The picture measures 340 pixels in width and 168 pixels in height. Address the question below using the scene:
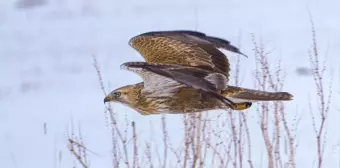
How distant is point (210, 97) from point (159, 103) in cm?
26

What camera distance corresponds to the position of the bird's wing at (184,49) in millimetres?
6645

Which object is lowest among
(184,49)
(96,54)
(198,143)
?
(198,143)

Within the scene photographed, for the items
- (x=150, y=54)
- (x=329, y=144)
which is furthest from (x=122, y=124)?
(x=150, y=54)

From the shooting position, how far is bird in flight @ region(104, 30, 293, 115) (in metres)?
5.77

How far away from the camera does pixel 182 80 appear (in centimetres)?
568

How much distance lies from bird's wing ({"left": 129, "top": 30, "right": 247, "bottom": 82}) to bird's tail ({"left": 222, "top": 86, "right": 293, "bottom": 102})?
0.31m

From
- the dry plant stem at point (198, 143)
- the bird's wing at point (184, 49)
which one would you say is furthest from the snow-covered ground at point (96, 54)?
the dry plant stem at point (198, 143)

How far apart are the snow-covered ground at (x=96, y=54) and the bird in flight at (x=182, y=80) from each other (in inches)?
45.0

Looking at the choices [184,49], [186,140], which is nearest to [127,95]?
[186,140]

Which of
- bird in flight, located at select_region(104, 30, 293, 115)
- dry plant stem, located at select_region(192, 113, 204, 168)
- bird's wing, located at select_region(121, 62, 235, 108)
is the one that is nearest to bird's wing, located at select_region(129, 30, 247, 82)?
bird in flight, located at select_region(104, 30, 293, 115)

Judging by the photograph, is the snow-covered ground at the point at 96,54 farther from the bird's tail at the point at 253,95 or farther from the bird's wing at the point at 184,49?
the bird's tail at the point at 253,95

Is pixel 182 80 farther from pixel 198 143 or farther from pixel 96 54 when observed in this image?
pixel 96 54

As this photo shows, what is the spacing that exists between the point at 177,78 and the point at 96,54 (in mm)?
6772

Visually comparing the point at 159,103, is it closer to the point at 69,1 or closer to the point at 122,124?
the point at 122,124
